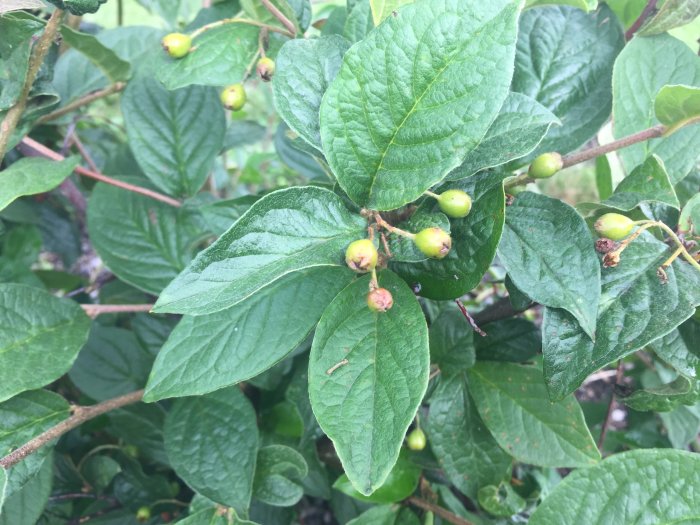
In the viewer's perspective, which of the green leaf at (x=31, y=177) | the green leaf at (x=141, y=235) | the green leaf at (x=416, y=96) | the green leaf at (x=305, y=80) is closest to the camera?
the green leaf at (x=416, y=96)

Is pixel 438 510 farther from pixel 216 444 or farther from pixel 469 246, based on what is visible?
pixel 469 246

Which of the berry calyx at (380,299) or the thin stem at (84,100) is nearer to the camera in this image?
the berry calyx at (380,299)

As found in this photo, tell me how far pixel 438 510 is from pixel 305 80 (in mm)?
684

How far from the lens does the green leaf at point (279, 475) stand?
2.87 ft

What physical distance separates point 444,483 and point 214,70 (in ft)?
2.55

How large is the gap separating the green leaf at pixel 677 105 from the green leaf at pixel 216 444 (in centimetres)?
70

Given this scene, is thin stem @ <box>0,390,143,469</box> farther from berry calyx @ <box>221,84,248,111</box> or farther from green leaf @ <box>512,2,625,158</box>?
green leaf @ <box>512,2,625,158</box>

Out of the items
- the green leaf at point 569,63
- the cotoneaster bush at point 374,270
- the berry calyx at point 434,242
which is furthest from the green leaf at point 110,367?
the green leaf at point 569,63

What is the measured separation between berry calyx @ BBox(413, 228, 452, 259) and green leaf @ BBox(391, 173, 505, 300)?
1.6 inches

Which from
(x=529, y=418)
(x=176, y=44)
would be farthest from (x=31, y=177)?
(x=529, y=418)

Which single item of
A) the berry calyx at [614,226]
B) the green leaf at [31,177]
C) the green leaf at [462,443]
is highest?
the berry calyx at [614,226]

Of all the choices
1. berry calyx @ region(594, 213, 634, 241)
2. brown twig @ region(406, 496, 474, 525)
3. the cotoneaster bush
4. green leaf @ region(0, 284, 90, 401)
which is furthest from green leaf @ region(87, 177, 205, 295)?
berry calyx @ region(594, 213, 634, 241)

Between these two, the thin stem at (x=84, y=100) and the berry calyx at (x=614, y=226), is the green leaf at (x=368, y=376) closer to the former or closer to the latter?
the berry calyx at (x=614, y=226)

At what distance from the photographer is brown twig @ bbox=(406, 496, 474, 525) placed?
877 millimetres
